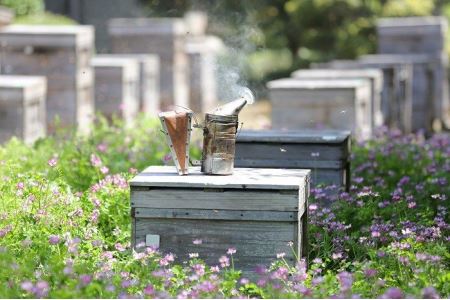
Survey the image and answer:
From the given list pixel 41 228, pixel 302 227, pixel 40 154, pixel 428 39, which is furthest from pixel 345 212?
pixel 428 39

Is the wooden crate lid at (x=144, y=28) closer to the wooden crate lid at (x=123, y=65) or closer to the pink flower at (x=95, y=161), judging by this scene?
the wooden crate lid at (x=123, y=65)

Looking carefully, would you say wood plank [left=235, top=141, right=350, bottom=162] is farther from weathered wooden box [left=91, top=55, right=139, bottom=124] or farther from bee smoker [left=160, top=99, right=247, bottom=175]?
weathered wooden box [left=91, top=55, right=139, bottom=124]

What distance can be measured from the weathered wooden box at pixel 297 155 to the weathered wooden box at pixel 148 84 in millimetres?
7323

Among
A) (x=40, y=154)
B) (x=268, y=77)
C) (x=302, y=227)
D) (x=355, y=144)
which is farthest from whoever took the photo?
(x=268, y=77)

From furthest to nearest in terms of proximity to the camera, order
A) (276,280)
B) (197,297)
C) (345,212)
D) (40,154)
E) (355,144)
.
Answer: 1. (355,144)
2. (40,154)
3. (345,212)
4. (276,280)
5. (197,297)

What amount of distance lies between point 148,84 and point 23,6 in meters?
2.25

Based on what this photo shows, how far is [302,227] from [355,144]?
4139mm

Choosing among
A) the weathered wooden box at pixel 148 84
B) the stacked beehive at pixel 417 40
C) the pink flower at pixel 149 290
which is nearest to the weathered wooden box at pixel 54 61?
the weathered wooden box at pixel 148 84

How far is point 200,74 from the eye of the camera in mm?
19172

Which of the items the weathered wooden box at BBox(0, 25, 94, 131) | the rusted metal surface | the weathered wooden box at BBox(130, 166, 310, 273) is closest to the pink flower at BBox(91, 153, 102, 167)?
the rusted metal surface

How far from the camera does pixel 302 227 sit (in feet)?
18.4

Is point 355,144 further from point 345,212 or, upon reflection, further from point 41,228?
point 41,228

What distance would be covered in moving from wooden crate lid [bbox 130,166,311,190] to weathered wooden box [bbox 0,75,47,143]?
4846mm

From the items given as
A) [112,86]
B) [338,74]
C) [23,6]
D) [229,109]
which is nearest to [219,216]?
[229,109]
